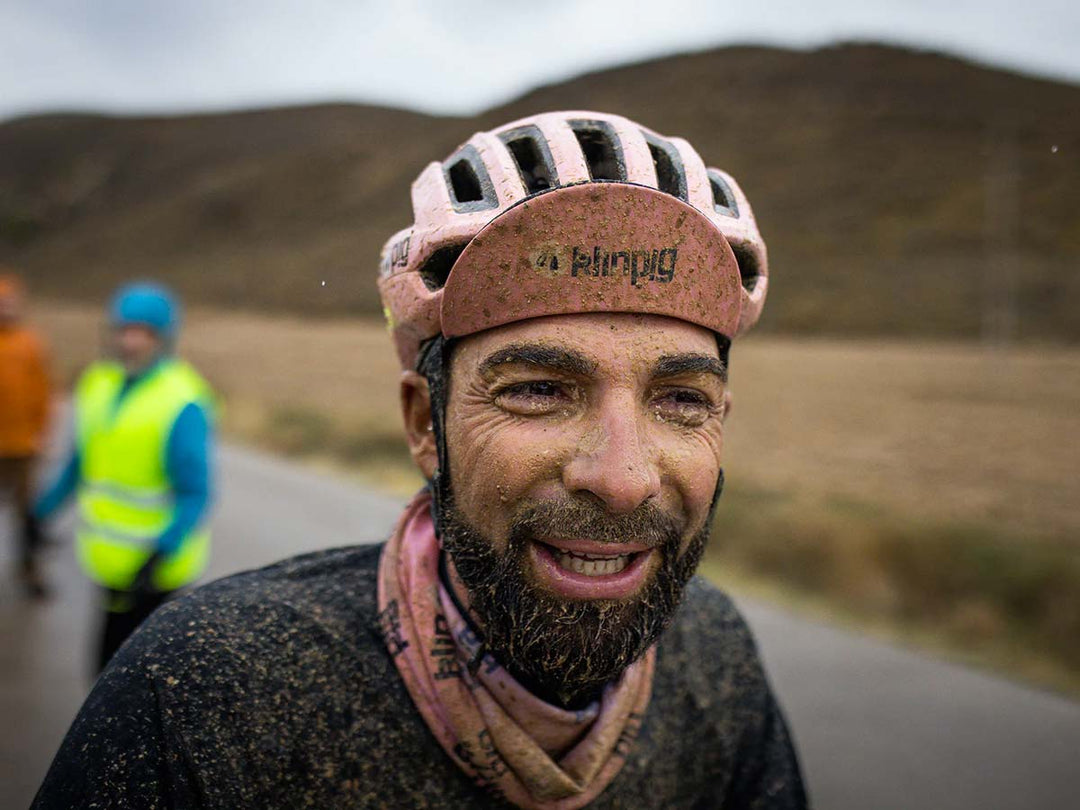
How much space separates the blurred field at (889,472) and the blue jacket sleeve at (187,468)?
4.98 m

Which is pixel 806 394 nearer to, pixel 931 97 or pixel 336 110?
pixel 931 97

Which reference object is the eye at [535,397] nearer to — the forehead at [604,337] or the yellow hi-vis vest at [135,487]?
the forehead at [604,337]

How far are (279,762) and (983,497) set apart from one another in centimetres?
1041

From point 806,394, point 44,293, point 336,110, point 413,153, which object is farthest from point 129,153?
point 806,394

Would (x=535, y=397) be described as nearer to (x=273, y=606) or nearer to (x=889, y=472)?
(x=273, y=606)

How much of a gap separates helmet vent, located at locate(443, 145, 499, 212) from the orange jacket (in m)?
6.08

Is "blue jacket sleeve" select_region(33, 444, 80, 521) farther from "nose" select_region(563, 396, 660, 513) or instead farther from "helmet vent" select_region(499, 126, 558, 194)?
"nose" select_region(563, 396, 660, 513)

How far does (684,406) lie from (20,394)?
666 centimetres

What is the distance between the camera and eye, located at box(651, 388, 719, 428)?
1694 millimetres

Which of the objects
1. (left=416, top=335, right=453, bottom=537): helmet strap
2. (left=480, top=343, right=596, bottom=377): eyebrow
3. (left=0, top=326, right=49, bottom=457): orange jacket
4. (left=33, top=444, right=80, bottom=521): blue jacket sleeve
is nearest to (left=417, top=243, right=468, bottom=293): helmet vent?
(left=416, top=335, right=453, bottom=537): helmet strap

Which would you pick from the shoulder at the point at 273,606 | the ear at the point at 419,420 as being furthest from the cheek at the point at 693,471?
the shoulder at the point at 273,606

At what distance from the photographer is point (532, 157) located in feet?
6.82

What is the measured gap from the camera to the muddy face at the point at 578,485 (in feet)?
5.21

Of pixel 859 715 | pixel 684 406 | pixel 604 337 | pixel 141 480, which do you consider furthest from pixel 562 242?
pixel 859 715
